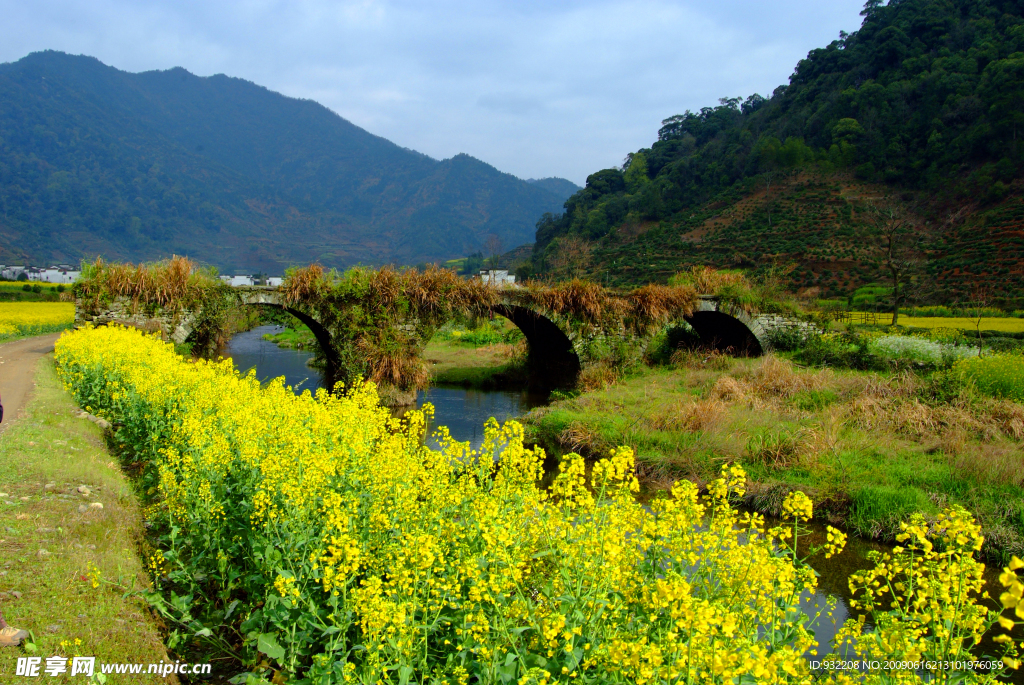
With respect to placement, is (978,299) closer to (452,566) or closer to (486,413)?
(486,413)

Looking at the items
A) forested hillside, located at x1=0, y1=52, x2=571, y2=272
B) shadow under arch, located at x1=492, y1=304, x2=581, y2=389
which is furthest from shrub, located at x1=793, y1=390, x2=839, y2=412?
forested hillside, located at x1=0, y1=52, x2=571, y2=272

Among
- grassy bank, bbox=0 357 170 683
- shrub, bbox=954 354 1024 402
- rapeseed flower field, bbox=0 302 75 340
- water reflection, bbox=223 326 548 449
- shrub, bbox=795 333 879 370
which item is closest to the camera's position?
grassy bank, bbox=0 357 170 683

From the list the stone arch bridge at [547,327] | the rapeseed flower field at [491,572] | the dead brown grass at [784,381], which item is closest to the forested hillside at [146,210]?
the stone arch bridge at [547,327]

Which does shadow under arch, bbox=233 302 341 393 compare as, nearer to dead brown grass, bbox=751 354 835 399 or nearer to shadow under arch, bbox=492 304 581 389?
shadow under arch, bbox=492 304 581 389

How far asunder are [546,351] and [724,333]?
7.88 m

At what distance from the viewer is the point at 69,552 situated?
499cm

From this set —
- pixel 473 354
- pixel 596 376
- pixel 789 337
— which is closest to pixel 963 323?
pixel 789 337

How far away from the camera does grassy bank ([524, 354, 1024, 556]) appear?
9648 millimetres

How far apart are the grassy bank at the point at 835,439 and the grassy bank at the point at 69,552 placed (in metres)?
8.37

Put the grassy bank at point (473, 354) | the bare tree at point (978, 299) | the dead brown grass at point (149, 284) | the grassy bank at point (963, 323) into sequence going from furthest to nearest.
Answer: the bare tree at point (978, 299) < the grassy bank at point (473, 354) < the grassy bank at point (963, 323) < the dead brown grass at point (149, 284)

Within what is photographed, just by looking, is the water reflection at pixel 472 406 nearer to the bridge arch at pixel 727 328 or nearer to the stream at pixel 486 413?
the stream at pixel 486 413

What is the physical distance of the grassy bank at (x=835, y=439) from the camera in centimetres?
965

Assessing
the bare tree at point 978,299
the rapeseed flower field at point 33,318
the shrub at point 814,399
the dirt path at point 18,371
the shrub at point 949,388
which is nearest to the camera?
the dirt path at point 18,371

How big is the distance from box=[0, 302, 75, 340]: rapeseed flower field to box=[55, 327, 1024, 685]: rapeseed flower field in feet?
63.3
